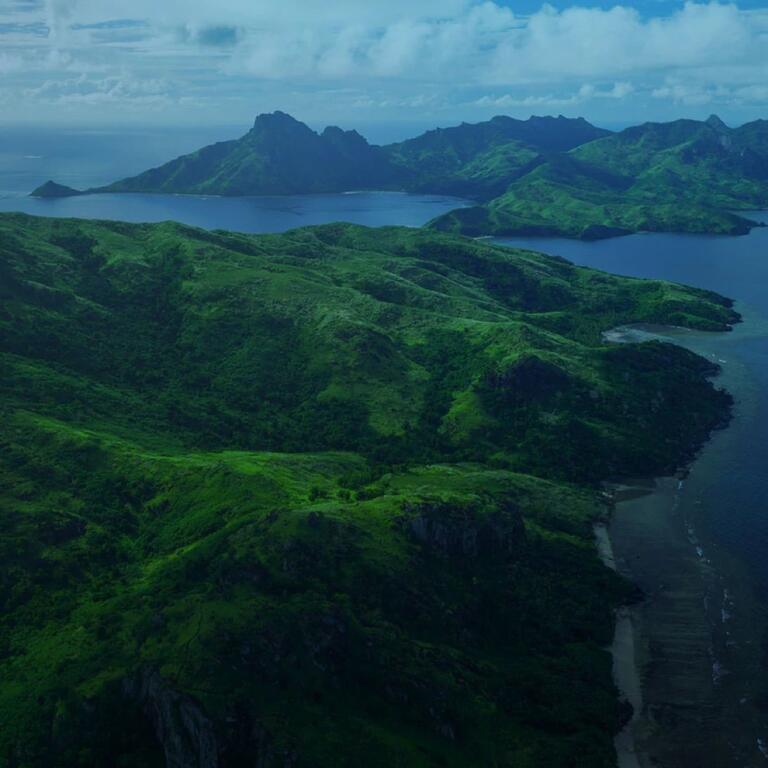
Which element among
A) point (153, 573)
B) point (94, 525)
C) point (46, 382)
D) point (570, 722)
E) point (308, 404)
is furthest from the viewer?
point (308, 404)

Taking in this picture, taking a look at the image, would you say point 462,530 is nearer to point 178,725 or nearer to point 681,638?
point 681,638

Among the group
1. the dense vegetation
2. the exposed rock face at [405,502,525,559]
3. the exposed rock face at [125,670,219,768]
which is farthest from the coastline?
the exposed rock face at [125,670,219,768]

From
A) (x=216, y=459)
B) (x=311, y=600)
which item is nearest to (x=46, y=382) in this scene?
(x=216, y=459)

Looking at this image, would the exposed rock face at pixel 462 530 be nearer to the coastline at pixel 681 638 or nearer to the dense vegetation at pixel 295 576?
the dense vegetation at pixel 295 576

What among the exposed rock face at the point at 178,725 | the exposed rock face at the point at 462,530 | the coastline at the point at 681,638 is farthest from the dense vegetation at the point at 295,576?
the coastline at the point at 681,638

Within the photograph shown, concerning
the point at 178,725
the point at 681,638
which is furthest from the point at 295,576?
the point at 681,638

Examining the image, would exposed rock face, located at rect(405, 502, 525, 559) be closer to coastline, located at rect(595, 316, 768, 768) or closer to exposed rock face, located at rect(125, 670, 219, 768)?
coastline, located at rect(595, 316, 768, 768)

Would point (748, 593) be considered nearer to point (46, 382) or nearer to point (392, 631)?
point (392, 631)
